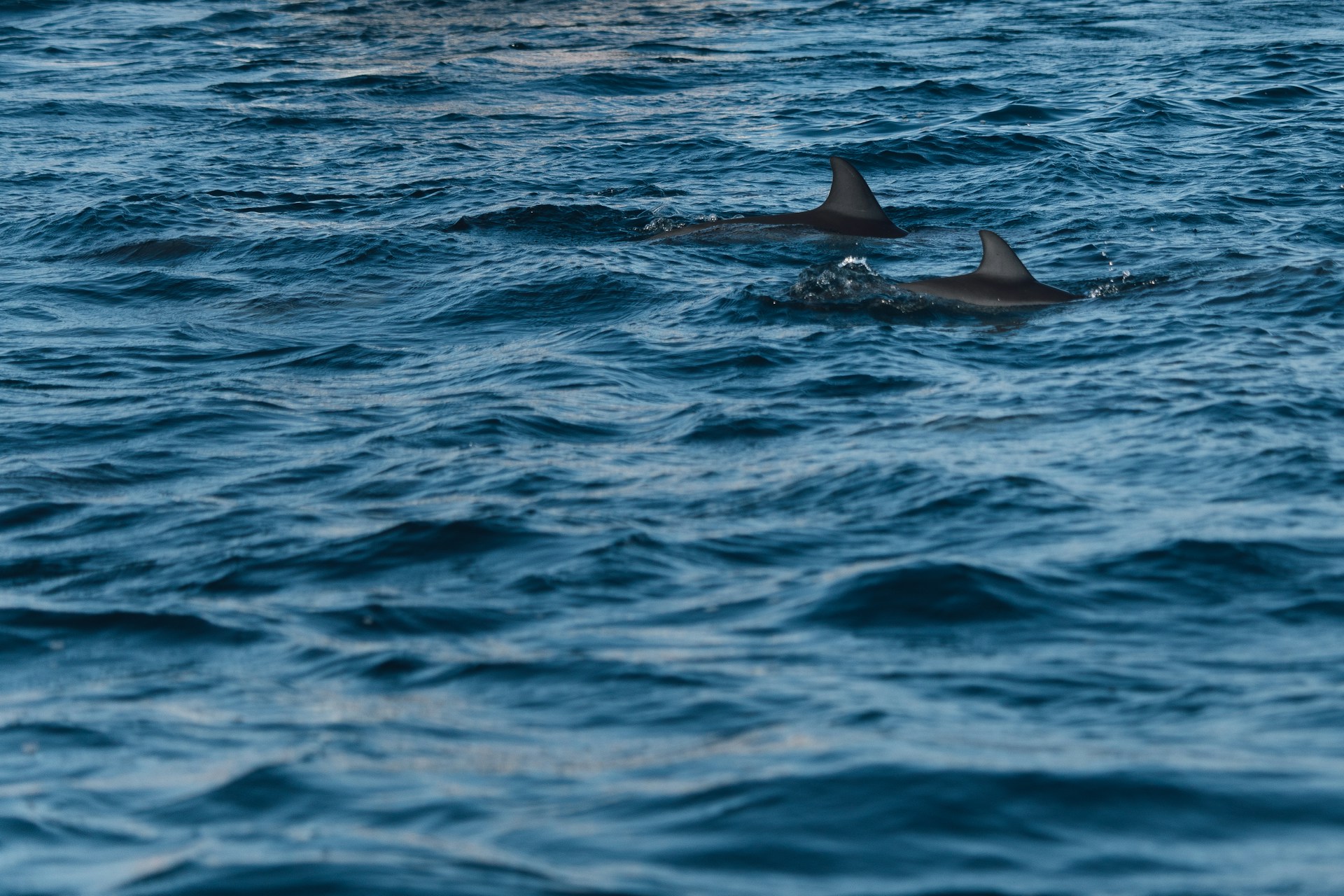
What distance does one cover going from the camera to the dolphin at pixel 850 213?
645 inches

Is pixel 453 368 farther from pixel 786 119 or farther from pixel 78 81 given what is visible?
pixel 78 81

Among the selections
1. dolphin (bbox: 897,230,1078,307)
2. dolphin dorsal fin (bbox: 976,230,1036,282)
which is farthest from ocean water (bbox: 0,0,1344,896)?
dolphin dorsal fin (bbox: 976,230,1036,282)

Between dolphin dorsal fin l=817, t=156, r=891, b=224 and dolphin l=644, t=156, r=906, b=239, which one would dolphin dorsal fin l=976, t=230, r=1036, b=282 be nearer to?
dolphin l=644, t=156, r=906, b=239

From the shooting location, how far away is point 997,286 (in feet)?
44.1

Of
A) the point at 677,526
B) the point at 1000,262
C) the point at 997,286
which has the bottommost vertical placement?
the point at 677,526

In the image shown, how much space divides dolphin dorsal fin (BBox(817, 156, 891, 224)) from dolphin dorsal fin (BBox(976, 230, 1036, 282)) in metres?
3.10

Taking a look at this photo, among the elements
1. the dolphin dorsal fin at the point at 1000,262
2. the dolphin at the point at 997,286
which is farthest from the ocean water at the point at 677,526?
the dolphin dorsal fin at the point at 1000,262

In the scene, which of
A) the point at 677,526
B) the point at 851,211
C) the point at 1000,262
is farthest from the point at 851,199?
the point at 677,526

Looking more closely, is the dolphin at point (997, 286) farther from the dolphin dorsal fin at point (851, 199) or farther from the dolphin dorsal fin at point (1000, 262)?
the dolphin dorsal fin at point (851, 199)

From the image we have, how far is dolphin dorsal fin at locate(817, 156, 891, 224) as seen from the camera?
1641cm

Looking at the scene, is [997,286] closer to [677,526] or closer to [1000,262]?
[1000,262]

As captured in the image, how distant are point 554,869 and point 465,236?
40.7 ft

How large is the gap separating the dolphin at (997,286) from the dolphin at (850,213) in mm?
2872

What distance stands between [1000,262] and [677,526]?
5336 mm
